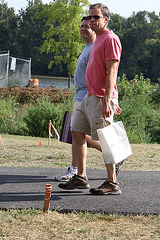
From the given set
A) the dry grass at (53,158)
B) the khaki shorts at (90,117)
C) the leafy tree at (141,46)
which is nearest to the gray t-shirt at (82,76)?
the khaki shorts at (90,117)

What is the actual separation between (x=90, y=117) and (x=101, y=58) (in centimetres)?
62

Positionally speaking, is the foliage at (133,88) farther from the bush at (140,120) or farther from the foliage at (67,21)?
the foliage at (67,21)

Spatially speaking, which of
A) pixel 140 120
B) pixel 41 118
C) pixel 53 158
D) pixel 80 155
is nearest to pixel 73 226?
pixel 80 155

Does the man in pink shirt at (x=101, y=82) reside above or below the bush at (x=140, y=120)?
above

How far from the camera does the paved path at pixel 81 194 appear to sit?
3783 mm

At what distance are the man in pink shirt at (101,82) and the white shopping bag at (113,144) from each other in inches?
6.9

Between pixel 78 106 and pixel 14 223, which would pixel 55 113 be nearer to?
pixel 78 106

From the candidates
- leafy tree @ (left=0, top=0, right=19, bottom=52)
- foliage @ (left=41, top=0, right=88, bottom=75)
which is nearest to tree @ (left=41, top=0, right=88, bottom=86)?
foliage @ (left=41, top=0, right=88, bottom=75)

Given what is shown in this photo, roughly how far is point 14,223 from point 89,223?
610 mm

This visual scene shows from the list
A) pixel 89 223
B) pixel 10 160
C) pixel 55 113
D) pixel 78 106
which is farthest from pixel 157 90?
pixel 89 223

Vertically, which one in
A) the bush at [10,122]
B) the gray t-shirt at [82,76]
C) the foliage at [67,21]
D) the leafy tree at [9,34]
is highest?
the leafy tree at [9,34]

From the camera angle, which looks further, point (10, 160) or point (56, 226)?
point (10, 160)

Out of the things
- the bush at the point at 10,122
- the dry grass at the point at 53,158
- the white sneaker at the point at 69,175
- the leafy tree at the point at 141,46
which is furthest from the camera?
the leafy tree at the point at 141,46

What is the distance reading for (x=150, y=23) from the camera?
97312 millimetres
